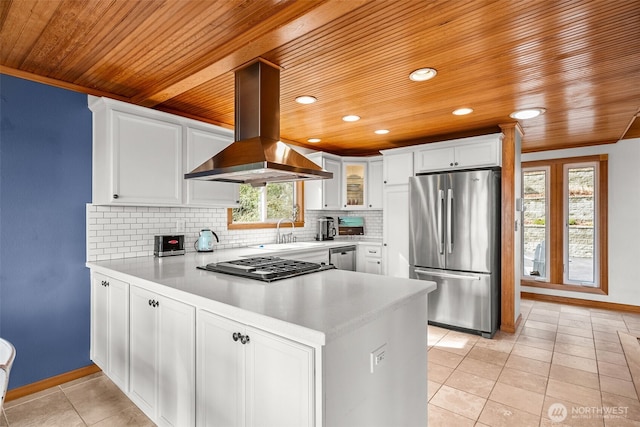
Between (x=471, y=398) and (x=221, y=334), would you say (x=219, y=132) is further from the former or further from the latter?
(x=471, y=398)

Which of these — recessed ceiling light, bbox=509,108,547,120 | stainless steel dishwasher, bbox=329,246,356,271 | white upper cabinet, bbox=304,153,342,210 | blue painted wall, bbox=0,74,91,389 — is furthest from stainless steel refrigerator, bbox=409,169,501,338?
blue painted wall, bbox=0,74,91,389

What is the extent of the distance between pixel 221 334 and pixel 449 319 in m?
3.11

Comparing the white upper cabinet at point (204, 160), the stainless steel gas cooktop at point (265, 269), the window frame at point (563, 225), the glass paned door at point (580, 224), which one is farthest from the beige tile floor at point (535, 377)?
the white upper cabinet at point (204, 160)

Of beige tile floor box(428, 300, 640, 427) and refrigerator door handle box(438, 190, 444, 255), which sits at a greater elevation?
refrigerator door handle box(438, 190, 444, 255)

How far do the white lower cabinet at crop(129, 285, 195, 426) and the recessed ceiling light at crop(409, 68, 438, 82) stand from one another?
2.15 metres

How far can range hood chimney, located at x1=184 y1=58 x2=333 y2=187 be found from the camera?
214 centimetres

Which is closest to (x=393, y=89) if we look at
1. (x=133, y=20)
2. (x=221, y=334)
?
(x=133, y=20)

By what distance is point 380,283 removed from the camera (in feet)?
6.32

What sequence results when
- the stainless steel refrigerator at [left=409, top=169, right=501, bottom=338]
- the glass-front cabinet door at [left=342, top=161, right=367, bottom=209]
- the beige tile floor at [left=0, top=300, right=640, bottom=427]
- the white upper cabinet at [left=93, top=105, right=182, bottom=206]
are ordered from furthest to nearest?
1. the glass-front cabinet door at [left=342, top=161, right=367, bottom=209]
2. the stainless steel refrigerator at [left=409, top=169, right=501, bottom=338]
3. the white upper cabinet at [left=93, top=105, right=182, bottom=206]
4. the beige tile floor at [left=0, top=300, right=640, bottom=427]

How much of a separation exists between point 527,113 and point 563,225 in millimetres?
2680

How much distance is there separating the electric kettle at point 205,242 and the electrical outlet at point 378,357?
7.81 feet

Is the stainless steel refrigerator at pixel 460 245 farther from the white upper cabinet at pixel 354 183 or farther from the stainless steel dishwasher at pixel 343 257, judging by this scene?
the white upper cabinet at pixel 354 183

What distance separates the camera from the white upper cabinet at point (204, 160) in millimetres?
3184

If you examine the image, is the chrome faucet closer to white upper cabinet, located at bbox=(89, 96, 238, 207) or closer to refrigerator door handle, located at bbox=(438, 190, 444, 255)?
white upper cabinet, located at bbox=(89, 96, 238, 207)
